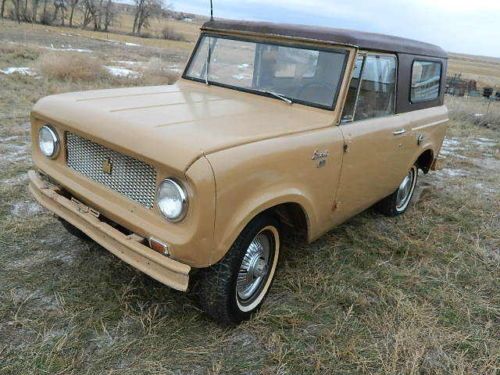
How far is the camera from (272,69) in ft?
11.7

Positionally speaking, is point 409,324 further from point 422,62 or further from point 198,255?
point 422,62

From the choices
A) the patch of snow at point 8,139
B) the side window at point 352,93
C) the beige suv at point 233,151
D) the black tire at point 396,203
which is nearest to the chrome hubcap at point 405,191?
the black tire at point 396,203

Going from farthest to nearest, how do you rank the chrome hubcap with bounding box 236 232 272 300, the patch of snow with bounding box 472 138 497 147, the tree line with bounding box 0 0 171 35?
1. the tree line with bounding box 0 0 171 35
2. the patch of snow with bounding box 472 138 497 147
3. the chrome hubcap with bounding box 236 232 272 300

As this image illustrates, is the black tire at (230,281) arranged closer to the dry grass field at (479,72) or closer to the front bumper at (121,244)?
the front bumper at (121,244)

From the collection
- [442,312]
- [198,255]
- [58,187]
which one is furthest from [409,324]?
[58,187]

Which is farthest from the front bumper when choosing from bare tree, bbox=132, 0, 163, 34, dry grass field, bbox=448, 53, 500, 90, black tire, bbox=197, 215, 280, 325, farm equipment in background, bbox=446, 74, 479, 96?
bare tree, bbox=132, 0, 163, 34

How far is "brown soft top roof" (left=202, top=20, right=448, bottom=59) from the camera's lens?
324cm

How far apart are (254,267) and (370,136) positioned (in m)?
1.41

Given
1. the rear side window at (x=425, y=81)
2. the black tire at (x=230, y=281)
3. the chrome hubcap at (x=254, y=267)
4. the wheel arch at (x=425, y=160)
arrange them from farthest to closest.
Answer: the wheel arch at (x=425, y=160) < the rear side window at (x=425, y=81) < the chrome hubcap at (x=254, y=267) < the black tire at (x=230, y=281)

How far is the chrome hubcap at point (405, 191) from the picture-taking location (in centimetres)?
481

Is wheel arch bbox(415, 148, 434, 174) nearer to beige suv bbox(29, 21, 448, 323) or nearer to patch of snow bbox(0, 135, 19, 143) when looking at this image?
beige suv bbox(29, 21, 448, 323)

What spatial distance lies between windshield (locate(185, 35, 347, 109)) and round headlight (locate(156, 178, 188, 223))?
147 cm

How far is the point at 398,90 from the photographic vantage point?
3939 mm

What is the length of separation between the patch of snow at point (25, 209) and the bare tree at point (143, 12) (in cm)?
6304
